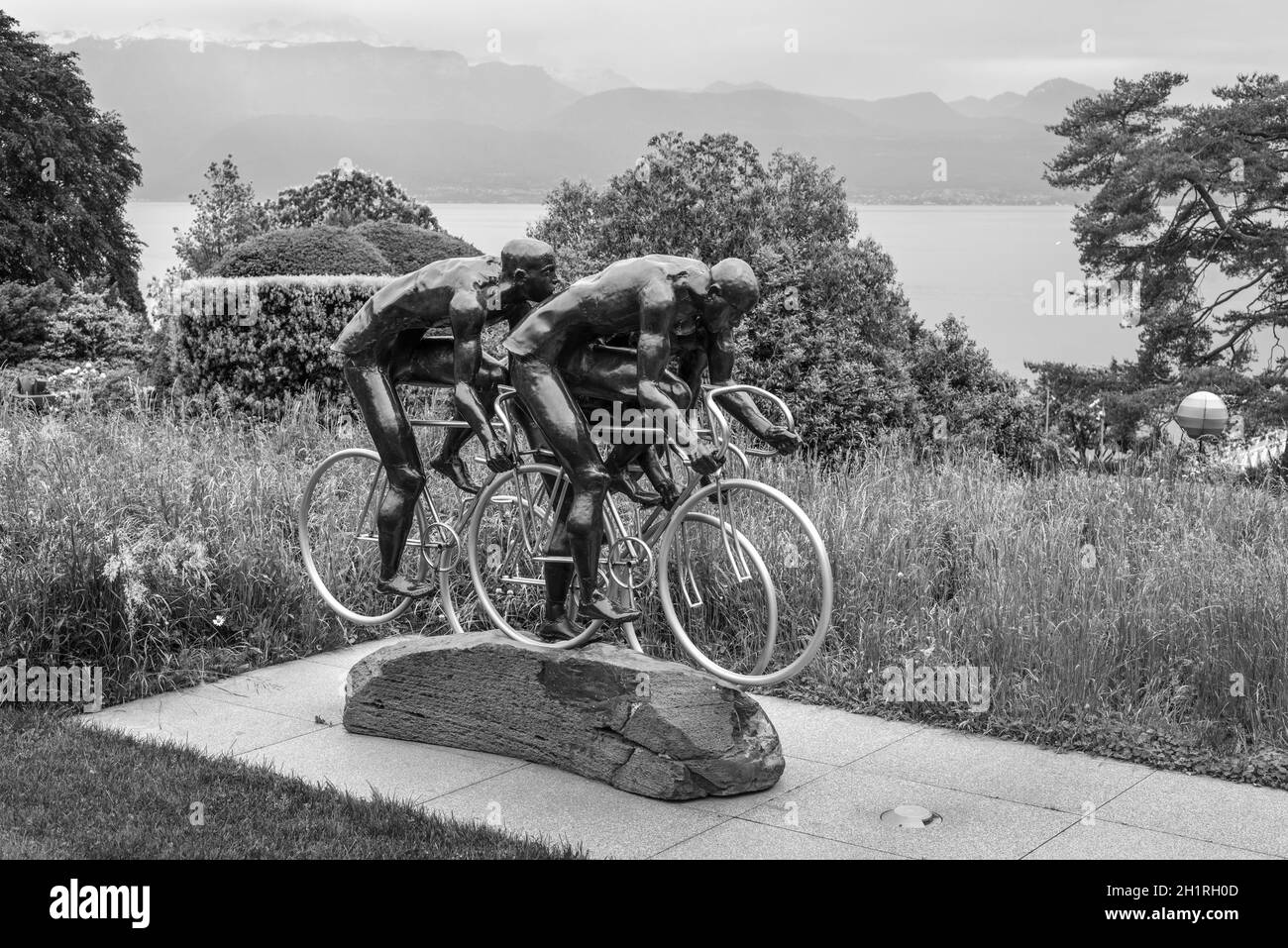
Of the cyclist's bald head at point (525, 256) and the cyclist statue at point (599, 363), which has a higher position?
the cyclist's bald head at point (525, 256)

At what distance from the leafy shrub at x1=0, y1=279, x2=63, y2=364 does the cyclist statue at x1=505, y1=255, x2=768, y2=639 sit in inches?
537

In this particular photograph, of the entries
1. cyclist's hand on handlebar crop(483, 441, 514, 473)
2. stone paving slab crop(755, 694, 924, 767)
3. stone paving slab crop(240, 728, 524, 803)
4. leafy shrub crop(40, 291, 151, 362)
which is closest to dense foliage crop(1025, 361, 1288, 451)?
stone paving slab crop(755, 694, 924, 767)

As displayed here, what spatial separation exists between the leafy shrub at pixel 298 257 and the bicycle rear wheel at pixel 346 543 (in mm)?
5225

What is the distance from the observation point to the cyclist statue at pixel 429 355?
17.9 ft

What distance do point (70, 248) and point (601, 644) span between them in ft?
97.6

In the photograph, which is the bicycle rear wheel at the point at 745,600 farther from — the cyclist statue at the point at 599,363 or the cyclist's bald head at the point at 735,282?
the cyclist's bald head at the point at 735,282

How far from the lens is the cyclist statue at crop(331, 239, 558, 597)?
17.9 ft

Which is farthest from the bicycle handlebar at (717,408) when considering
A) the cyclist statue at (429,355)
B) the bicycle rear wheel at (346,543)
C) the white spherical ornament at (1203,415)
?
the white spherical ornament at (1203,415)

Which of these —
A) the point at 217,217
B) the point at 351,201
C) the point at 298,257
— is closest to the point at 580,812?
the point at 298,257

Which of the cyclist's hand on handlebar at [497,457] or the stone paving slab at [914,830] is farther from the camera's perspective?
the cyclist's hand on handlebar at [497,457]

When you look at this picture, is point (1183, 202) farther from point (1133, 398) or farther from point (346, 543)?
point (346, 543)

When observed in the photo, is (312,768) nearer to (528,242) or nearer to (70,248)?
(528,242)

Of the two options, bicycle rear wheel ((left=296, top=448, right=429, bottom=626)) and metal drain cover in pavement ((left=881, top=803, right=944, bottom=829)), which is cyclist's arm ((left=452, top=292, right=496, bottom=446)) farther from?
metal drain cover in pavement ((left=881, top=803, right=944, bottom=829))

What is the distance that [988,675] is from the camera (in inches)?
236
